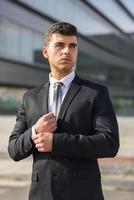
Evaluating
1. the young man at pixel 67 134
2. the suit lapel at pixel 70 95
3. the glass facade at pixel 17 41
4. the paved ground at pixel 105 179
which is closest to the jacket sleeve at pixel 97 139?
the young man at pixel 67 134

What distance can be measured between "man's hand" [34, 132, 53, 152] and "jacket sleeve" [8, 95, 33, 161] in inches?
2.8

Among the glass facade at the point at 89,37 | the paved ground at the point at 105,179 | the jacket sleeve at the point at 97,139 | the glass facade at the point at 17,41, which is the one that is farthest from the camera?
the glass facade at the point at 89,37

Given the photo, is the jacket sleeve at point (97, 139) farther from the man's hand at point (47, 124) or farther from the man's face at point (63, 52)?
the man's face at point (63, 52)

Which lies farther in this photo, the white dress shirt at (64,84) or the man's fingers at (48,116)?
the white dress shirt at (64,84)

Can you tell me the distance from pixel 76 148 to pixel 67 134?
8 centimetres

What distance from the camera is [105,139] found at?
8.07 feet

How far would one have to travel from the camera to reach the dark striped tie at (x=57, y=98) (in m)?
2.55

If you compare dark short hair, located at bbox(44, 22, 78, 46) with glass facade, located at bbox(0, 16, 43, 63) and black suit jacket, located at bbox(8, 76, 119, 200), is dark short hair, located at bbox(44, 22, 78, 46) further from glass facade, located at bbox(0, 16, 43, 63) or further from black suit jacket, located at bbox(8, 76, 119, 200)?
glass facade, located at bbox(0, 16, 43, 63)

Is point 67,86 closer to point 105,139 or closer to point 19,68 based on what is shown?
point 105,139

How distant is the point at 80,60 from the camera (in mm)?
49625

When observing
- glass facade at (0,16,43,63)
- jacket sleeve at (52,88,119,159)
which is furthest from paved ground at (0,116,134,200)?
glass facade at (0,16,43,63)

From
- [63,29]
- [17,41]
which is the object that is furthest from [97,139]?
[17,41]

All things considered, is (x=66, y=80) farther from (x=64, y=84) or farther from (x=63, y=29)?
(x=63, y=29)

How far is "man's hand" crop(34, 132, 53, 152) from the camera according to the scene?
7.98ft
